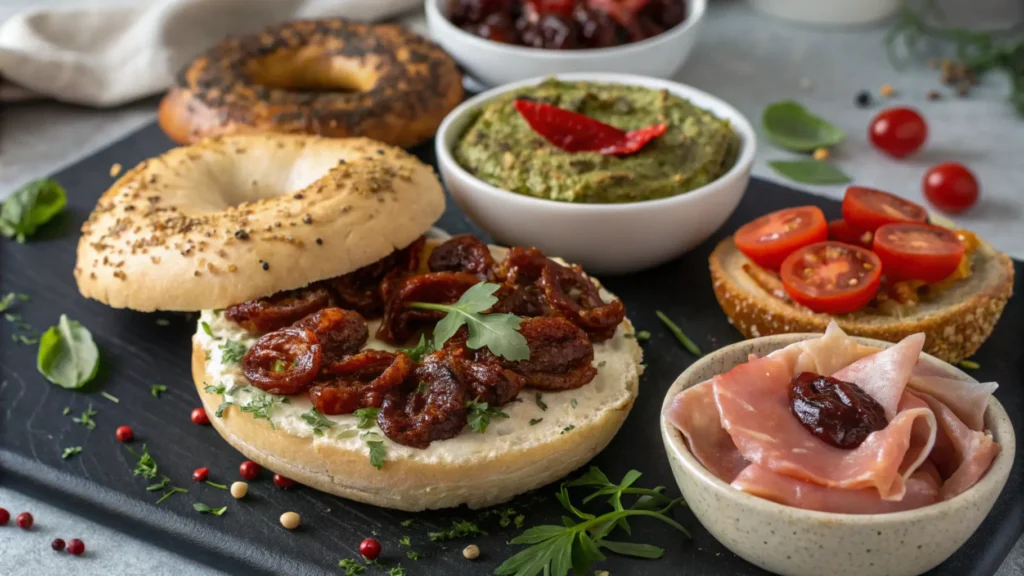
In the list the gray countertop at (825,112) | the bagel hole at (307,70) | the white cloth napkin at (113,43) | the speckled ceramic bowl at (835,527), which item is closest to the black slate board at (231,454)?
the speckled ceramic bowl at (835,527)

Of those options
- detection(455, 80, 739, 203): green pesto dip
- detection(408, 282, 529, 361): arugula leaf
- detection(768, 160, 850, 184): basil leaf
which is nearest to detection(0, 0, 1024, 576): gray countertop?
detection(768, 160, 850, 184): basil leaf

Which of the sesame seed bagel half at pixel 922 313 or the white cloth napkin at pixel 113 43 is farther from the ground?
the sesame seed bagel half at pixel 922 313

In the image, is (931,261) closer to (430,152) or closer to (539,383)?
(539,383)

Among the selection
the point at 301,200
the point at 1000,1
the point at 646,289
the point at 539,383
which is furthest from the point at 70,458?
the point at 1000,1

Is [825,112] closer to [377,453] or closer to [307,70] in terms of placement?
[307,70]

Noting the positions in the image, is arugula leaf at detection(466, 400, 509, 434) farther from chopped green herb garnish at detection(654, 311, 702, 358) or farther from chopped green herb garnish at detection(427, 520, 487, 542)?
chopped green herb garnish at detection(654, 311, 702, 358)

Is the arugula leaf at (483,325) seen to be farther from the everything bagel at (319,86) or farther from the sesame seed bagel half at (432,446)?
the everything bagel at (319,86)
